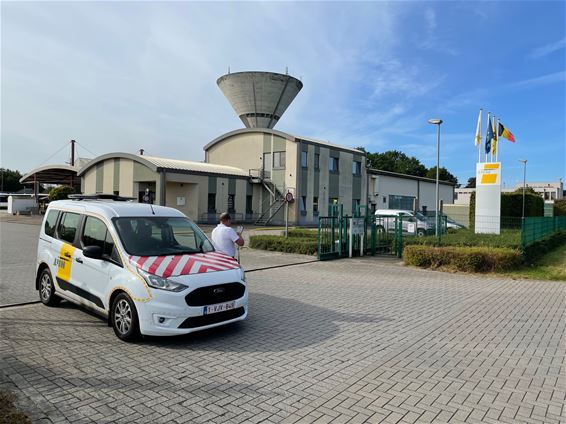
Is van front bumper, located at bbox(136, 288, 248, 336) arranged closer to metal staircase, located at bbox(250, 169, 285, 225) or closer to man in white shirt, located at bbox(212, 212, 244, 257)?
man in white shirt, located at bbox(212, 212, 244, 257)

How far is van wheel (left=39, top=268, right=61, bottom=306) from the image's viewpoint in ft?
24.0

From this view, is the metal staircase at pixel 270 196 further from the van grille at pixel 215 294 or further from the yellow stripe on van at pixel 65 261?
the van grille at pixel 215 294

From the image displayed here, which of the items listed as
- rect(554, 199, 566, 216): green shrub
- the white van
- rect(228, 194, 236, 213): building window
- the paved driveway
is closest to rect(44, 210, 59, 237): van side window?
the white van

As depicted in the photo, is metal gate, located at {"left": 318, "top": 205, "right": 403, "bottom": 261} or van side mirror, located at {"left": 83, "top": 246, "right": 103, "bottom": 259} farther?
metal gate, located at {"left": 318, "top": 205, "right": 403, "bottom": 261}

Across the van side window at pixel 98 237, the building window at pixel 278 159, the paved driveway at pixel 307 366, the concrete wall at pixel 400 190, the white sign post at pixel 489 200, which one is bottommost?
the paved driveway at pixel 307 366

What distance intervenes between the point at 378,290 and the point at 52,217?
6.73 meters

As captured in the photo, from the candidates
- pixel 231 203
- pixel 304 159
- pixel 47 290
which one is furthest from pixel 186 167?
pixel 47 290

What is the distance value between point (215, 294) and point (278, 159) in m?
35.1

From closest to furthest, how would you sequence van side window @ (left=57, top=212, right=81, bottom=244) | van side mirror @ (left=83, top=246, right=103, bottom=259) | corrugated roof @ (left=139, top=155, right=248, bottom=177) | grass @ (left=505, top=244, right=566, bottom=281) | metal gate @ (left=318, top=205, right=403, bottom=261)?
1. van side mirror @ (left=83, top=246, right=103, bottom=259)
2. van side window @ (left=57, top=212, right=81, bottom=244)
3. grass @ (left=505, top=244, right=566, bottom=281)
4. metal gate @ (left=318, top=205, right=403, bottom=261)
5. corrugated roof @ (left=139, top=155, right=248, bottom=177)

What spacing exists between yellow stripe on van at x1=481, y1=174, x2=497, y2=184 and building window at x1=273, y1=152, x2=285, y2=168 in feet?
73.4

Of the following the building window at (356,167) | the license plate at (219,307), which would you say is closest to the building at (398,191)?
the building window at (356,167)

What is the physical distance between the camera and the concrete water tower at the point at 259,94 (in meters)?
48.4

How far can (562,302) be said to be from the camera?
8.98 m

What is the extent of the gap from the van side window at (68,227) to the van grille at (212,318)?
270 centimetres
